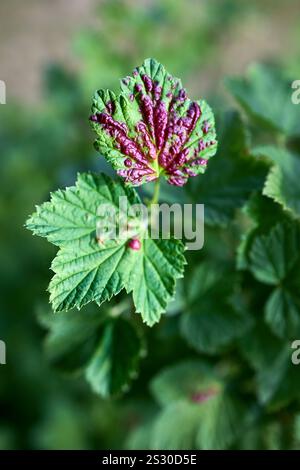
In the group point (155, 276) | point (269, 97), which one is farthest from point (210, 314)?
point (269, 97)

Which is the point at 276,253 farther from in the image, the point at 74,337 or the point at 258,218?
the point at 74,337

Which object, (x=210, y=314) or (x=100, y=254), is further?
(x=210, y=314)

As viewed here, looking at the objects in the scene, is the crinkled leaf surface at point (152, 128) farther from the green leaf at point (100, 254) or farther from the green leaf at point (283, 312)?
the green leaf at point (283, 312)

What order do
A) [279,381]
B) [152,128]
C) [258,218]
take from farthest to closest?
[279,381], [258,218], [152,128]

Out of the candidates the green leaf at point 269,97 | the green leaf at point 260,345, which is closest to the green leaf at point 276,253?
the green leaf at point 260,345

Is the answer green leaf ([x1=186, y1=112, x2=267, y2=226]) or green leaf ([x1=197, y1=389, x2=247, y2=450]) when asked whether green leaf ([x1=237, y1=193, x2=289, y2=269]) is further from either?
green leaf ([x1=197, y1=389, x2=247, y2=450])

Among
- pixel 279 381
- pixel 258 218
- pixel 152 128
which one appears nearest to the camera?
pixel 152 128

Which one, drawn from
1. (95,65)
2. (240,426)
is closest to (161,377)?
(240,426)
